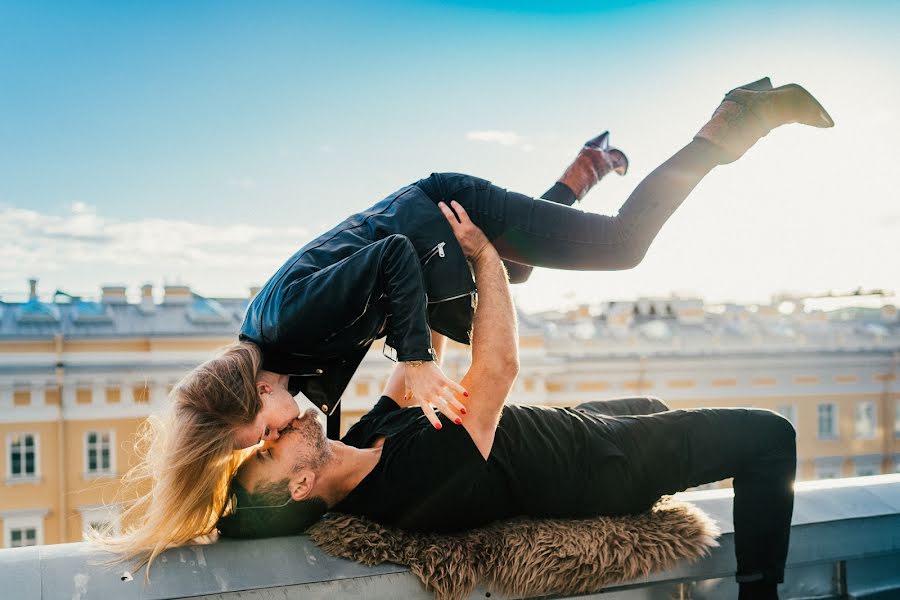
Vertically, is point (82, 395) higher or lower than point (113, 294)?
lower

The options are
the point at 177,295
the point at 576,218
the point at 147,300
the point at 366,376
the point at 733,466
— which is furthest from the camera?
the point at 366,376

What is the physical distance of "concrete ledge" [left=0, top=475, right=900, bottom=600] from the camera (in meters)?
0.93

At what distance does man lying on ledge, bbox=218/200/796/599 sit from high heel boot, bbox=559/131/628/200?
19.8 inches

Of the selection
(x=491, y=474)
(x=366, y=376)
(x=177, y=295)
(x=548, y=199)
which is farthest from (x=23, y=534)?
(x=491, y=474)

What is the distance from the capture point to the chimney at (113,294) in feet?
32.7

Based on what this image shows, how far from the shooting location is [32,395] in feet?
31.1

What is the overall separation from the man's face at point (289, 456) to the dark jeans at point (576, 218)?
429mm

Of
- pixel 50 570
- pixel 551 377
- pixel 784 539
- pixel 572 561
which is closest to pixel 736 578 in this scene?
pixel 784 539

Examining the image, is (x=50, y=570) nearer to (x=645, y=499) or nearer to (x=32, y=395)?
(x=645, y=499)

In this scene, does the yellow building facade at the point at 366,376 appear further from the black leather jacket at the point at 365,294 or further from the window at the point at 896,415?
the black leather jacket at the point at 365,294

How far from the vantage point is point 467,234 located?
1.23 metres

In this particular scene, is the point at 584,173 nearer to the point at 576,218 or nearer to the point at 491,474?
the point at 576,218

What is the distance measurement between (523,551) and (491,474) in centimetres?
10

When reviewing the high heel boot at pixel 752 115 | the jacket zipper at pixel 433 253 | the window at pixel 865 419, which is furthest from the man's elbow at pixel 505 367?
the window at pixel 865 419
